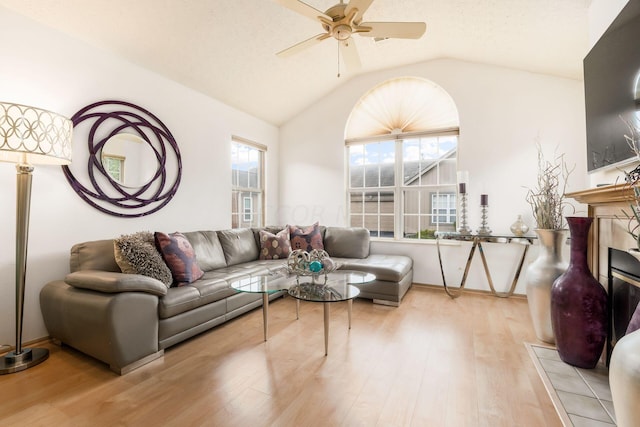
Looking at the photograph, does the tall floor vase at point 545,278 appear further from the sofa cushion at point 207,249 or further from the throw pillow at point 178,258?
the sofa cushion at point 207,249

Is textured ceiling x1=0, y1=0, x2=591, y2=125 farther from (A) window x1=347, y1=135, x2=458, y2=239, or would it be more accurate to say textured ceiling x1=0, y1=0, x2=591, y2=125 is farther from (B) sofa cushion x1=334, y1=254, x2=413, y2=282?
(B) sofa cushion x1=334, y1=254, x2=413, y2=282

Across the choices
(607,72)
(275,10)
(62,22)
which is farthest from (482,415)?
(62,22)

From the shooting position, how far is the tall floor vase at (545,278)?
230 centimetres

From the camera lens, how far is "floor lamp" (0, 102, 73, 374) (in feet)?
5.95

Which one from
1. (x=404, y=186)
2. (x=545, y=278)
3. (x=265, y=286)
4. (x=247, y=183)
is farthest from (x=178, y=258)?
(x=404, y=186)

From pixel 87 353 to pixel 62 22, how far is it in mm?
2546

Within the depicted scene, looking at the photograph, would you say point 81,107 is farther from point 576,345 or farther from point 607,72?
point 576,345

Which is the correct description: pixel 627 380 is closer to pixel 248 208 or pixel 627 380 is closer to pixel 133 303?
pixel 133 303

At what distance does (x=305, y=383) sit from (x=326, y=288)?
704 mm

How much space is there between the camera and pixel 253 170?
15.3 feet

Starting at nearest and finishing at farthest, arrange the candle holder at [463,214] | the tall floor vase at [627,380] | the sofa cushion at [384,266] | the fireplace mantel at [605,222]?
the tall floor vase at [627,380] < the fireplace mantel at [605,222] < the sofa cushion at [384,266] < the candle holder at [463,214]

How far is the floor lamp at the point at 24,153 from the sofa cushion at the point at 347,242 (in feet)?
9.71

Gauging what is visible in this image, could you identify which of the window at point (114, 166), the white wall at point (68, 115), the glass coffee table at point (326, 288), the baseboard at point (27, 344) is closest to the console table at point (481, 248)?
the glass coffee table at point (326, 288)

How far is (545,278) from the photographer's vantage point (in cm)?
231
